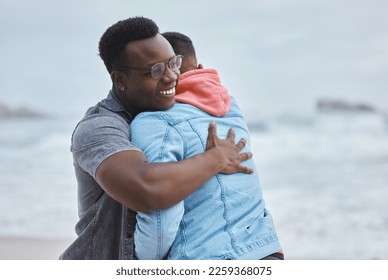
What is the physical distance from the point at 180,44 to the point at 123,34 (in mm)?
281

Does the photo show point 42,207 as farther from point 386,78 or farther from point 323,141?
point 386,78

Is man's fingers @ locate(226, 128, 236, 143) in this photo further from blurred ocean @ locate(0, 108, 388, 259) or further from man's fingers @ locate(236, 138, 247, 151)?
blurred ocean @ locate(0, 108, 388, 259)

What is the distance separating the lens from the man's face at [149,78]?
173cm

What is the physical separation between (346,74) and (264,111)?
230 centimetres

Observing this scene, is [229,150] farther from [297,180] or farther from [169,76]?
[297,180]

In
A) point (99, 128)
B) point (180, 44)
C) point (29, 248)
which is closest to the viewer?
point (99, 128)

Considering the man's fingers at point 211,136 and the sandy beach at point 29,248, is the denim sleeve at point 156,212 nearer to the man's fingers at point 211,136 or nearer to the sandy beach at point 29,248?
the man's fingers at point 211,136

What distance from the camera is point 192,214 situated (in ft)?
5.51

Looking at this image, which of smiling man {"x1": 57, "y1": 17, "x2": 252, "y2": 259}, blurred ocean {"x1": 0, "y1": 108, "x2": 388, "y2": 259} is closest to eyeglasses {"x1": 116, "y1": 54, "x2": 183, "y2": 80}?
smiling man {"x1": 57, "y1": 17, "x2": 252, "y2": 259}

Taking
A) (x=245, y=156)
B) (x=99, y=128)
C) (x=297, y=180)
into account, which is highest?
(x=99, y=128)

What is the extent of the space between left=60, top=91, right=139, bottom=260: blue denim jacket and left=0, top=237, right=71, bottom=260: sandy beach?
3.34 meters

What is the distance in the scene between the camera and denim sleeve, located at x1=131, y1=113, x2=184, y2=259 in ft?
5.27

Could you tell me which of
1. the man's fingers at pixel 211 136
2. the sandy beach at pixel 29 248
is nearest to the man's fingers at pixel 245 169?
the man's fingers at pixel 211 136

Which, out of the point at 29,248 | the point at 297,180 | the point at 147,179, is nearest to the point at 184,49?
the point at 147,179
